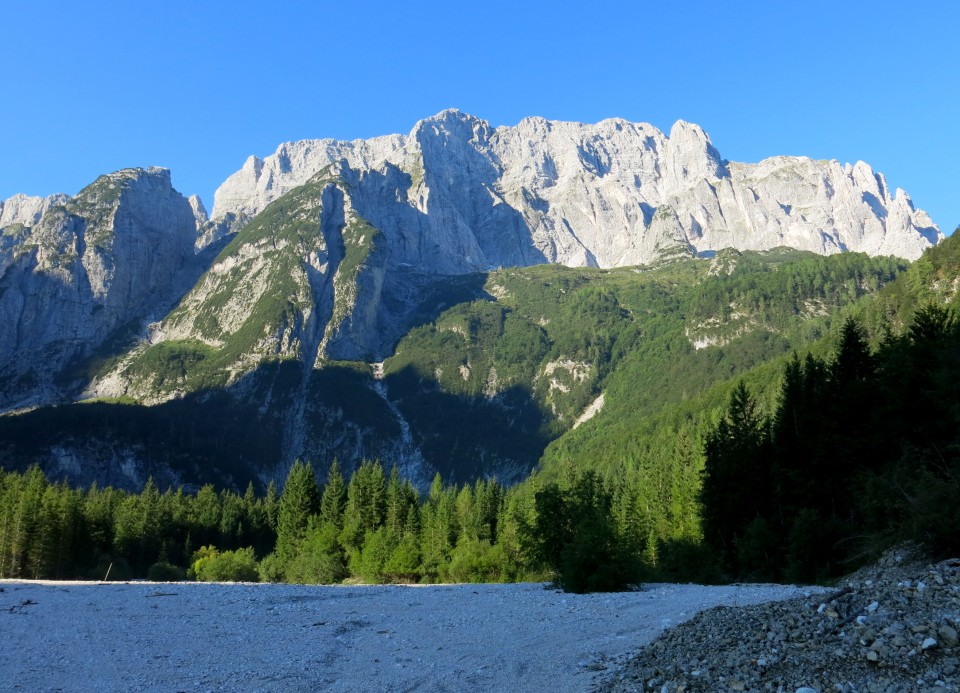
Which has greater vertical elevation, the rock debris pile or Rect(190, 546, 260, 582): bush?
the rock debris pile

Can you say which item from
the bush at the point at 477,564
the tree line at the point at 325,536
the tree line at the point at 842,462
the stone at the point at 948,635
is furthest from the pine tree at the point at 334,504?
the stone at the point at 948,635

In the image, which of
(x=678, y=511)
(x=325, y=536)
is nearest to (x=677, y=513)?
(x=678, y=511)

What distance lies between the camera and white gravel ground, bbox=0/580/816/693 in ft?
57.4

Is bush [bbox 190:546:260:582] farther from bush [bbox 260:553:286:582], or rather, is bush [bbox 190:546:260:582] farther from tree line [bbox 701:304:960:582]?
tree line [bbox 701:304:960:582]

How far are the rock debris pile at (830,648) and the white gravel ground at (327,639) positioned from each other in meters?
2.49

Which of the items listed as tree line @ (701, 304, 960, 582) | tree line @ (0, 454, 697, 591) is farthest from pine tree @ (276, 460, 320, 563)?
tree line @ (701, 304, 960, 582)

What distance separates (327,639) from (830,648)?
52.4 ft

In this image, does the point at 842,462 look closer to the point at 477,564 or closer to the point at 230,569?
the point at 477,564

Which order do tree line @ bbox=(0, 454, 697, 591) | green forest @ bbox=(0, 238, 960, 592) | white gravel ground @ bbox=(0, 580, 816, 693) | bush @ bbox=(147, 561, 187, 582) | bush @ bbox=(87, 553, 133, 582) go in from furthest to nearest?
bush @ bbox=(87, 553, 133, 582) → bush @ bbox=(147, 561, 187, 582) → tree line @ bbox=(0, 454, 697, 591) → green forest @ bbox=(0, 238, 960, 592) → white gravel ground @ bbox=(0, 580, 816, 693)

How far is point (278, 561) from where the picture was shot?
8831 cm

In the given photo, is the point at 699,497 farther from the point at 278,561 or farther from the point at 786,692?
the point at 278,561

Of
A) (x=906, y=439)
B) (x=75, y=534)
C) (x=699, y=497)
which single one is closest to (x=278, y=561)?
(x=75, y=534)

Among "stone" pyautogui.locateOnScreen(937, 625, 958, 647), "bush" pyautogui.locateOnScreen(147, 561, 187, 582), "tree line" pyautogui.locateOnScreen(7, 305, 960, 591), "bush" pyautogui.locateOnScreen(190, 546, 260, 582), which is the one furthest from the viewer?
"bush" pyautogui.locateOnScreen(147, 561, 187, 582)

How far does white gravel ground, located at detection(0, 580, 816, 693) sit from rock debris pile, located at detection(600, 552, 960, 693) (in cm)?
249
